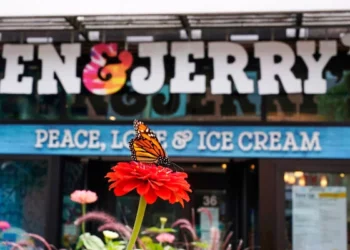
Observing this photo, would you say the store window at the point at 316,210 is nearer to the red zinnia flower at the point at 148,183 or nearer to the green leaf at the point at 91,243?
the green leaf at the point at 91,243

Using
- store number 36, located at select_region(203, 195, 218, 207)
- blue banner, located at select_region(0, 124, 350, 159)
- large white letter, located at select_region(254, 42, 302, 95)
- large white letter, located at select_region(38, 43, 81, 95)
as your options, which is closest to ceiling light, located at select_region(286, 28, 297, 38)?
large white letter, located at select_region(254, 42, 302, 95)

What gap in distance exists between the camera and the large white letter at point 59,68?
18.0 ft

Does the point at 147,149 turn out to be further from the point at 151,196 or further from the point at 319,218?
the point at 319,218

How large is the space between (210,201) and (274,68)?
7.40 ft

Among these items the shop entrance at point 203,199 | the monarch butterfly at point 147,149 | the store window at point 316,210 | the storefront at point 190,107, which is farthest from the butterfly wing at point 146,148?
the shop entrance at point 203,199

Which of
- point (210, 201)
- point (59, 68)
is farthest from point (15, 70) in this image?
point (210, 201)

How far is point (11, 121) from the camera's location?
5777 millimetres

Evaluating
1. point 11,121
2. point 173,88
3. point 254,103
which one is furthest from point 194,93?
point 11,121

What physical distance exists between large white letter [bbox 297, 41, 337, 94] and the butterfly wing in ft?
13.0

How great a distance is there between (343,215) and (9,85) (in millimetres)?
3407

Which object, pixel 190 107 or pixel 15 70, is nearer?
pixel 15 70

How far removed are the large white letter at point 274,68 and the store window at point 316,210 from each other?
823mm

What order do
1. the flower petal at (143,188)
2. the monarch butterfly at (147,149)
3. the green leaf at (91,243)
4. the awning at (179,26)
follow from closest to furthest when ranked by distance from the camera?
the flower petal at (143,188), the monarch butterfly at (147,149), the green leaf at (91,243), the awning at (179,26)

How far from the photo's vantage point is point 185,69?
5.42 meters
